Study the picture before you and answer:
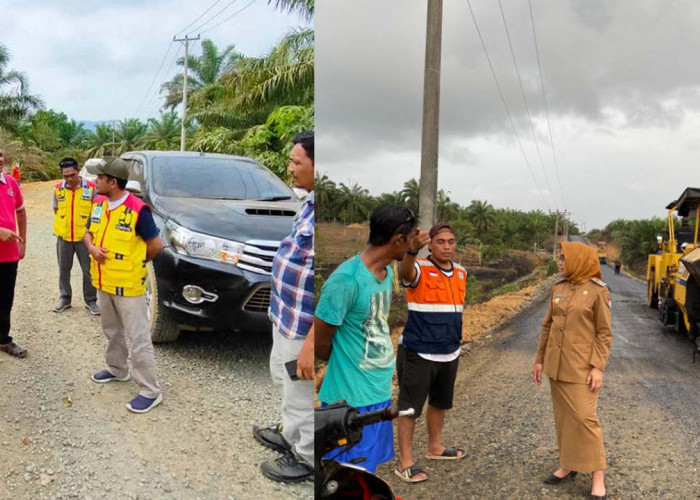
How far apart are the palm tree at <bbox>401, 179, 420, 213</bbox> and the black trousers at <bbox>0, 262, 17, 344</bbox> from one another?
1.04 m

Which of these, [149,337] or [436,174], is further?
[436,174]

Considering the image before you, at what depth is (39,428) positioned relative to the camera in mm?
1038

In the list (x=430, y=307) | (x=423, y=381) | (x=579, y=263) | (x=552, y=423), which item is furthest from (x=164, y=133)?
(x=552, y=423)

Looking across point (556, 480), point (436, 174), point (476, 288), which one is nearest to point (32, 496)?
point (436, 174)

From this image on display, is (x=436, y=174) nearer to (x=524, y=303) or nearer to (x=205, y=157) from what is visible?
(x=205, y=157)

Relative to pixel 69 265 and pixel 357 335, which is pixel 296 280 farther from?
pixel 69 265

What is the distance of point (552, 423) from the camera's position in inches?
94.3

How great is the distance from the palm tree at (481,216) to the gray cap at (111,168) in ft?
4.99

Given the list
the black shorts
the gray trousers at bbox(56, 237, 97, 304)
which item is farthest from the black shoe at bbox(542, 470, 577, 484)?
→ the gray trousers at bbox(56, 237, 97, 304)

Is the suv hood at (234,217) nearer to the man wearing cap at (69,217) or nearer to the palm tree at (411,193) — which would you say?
the man wearing cap at (69,217)

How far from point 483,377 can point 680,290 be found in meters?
1.13

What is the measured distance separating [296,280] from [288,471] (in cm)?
38

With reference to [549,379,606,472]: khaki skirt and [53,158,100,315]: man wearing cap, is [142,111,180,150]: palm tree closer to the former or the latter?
[53,158,100,315]: man wearing cap

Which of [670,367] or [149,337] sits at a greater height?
[149,337]
